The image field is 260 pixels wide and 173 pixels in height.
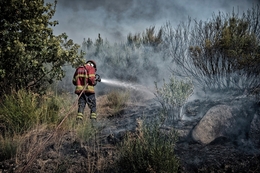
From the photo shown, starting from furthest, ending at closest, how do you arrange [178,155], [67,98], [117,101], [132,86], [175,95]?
[132,86] → [117,101] → [67,98] → [175,95] → [178,155]

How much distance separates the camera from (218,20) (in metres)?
7.75

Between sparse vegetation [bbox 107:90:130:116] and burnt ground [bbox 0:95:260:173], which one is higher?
sparse vegetation [bbox 107:90:130:116]

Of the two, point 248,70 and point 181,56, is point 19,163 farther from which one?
point 181,56

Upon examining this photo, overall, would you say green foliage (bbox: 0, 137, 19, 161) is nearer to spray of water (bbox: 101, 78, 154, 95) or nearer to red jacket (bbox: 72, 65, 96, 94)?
red jacket (bbox: 72, 65, 96, 94)

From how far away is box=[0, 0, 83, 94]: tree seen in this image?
5.23m

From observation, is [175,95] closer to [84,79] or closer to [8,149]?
[84,79]

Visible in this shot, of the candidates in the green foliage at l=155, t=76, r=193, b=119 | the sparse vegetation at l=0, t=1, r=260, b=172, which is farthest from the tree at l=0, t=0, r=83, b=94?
the green foliage at l=155, t=76, r=193, b=119

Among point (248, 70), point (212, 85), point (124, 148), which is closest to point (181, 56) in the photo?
point (212, 85)

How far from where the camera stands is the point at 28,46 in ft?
18.8

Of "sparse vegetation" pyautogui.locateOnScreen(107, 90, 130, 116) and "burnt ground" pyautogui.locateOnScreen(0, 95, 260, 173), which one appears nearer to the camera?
"burnt ground" pyautogui.locateOnScreen(0, 95, 260, 173)

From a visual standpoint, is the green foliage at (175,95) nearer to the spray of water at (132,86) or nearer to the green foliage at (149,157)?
the green foliage at (149,157)

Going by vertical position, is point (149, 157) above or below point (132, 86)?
below

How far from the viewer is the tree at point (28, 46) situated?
5.23 metres

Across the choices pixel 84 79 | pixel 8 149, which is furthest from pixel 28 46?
pixel 8 149
